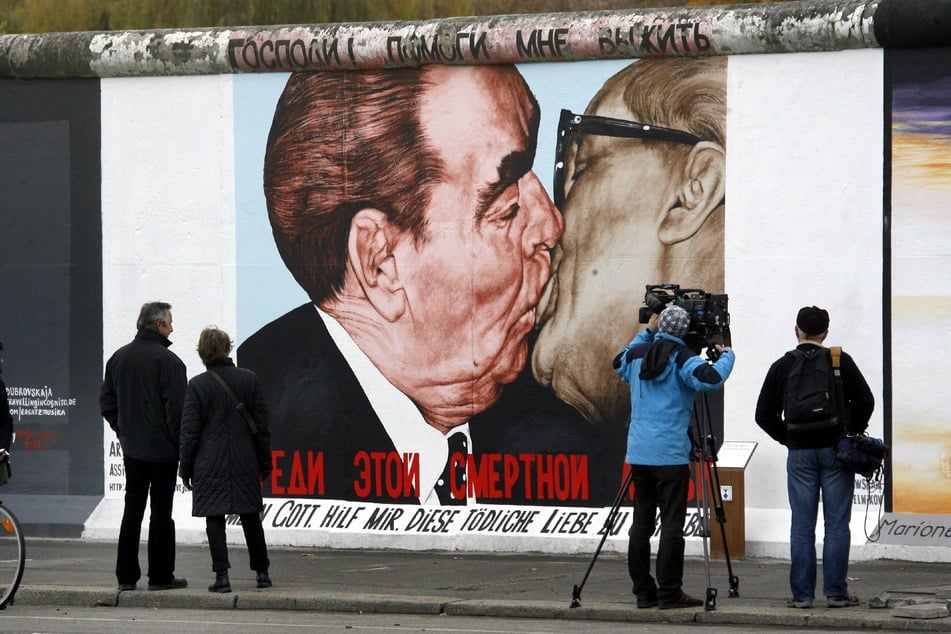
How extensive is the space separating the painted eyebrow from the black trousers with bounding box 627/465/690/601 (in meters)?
4.11

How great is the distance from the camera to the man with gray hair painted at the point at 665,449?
1093cm

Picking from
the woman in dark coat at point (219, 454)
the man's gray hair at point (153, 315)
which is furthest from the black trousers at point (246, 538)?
the man's gray hair at point (153, 315)

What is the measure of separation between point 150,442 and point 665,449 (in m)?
3.79

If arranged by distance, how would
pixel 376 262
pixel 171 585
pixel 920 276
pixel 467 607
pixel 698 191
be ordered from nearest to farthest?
pixel 467 607 → pixel 171 585 → pixel 920 276 → pixel 698 191 → pixel 376 262

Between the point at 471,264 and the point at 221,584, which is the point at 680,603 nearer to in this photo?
the point at 221,584

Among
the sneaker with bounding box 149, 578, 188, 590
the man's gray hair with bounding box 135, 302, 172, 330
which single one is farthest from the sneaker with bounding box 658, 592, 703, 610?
the man's gray hair with bounding box 135, 302, 172, 330

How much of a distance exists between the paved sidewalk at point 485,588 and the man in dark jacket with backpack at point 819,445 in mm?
244

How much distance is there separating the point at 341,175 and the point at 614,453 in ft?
11.3

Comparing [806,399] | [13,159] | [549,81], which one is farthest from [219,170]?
[806,399]

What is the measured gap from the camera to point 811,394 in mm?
10805

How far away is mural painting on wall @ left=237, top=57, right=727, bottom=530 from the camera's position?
1423 centimetres

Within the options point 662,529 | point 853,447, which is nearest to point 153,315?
point 662,529

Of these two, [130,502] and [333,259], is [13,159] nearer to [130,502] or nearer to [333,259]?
[333,259]

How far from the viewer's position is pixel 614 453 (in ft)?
47.3
